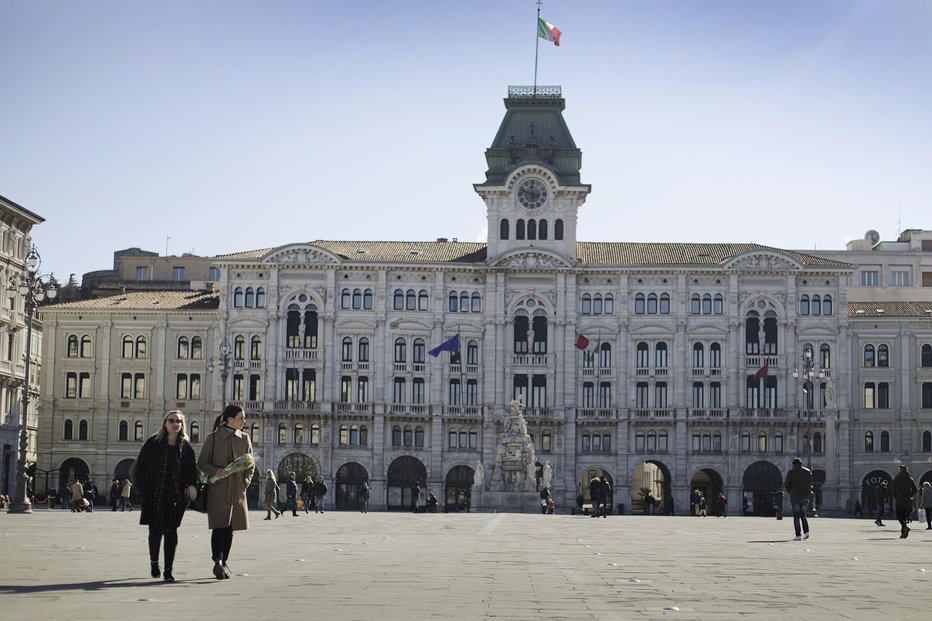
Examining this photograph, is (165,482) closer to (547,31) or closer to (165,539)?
(165,539)

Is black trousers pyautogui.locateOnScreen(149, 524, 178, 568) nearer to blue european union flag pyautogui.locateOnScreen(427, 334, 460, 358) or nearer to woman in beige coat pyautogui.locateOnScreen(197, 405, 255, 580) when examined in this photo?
woman in beige coat pyautogui.locateOnScreen(197, 405, 255, 580)

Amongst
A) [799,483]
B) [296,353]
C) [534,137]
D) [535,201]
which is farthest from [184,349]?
[799,483]

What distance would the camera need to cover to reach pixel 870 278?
12281 cm

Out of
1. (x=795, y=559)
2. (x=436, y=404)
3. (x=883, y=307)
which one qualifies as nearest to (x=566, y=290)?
(x=436, y=404)

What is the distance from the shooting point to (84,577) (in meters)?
19.0

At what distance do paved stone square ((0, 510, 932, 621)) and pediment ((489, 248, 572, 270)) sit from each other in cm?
6510

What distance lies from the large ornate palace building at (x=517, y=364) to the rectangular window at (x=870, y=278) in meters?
22.0

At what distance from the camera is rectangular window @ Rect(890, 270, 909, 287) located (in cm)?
12262

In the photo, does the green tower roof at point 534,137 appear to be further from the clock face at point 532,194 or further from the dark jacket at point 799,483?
the dark jacket at point 799,483

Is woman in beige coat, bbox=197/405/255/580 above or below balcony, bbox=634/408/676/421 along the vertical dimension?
below

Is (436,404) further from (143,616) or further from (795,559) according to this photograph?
(143,616)

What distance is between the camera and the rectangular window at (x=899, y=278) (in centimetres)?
12262

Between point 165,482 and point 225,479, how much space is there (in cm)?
83

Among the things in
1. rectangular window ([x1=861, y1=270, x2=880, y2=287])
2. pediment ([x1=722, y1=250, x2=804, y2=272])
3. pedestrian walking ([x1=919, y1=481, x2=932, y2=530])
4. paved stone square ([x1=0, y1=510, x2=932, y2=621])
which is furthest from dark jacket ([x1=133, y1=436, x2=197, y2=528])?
rectangular window ([x1=861, y1=270, x2=880, y2=287])
